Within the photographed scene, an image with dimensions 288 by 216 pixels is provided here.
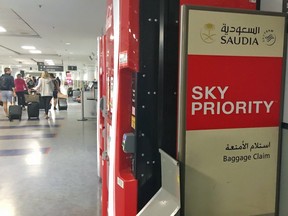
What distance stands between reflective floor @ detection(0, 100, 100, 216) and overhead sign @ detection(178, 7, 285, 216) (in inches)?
75.9

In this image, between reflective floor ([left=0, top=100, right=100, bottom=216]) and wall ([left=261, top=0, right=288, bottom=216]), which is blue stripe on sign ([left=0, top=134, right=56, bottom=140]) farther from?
wall ([left=261, top=0, right=288, bottom=216])

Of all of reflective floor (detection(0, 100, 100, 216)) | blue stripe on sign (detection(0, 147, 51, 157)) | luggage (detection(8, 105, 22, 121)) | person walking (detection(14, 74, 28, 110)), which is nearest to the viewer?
reflective floor (detection(0, 100, 100, 216))

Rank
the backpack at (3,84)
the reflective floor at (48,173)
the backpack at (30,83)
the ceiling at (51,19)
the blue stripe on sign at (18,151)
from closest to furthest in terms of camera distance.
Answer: the reflective floor at (48,173) → the blue stripe on sign at (18,151) → the ceiling at (51,19) → the backpack at (3,84) → the backpack at (30,83)

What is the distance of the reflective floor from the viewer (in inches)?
122

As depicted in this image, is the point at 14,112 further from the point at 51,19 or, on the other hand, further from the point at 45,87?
the point at 51,19

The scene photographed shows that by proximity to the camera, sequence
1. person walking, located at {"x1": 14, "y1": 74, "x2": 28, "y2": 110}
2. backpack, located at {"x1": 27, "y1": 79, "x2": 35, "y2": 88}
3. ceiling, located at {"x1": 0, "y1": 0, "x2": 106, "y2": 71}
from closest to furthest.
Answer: ceiling, located at {"x1": 0, "y1": 0, "x2": 106, "y2": 71} < person walking, located at {"x1": 14, "y1": 74, "x2": 28, "y2": 110} < backpack, located at {"x1": 27, "y1": 79, "x2": 35, "y2": 88}

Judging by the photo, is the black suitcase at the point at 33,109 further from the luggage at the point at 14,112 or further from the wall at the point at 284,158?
the wall at the point at 284,158

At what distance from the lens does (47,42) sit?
484 inches

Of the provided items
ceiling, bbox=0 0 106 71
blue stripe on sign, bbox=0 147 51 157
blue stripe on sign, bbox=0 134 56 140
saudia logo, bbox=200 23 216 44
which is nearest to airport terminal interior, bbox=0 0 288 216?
saudia logo, bbox=200 23 216 44

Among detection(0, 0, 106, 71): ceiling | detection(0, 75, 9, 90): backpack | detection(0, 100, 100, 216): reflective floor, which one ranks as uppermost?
detection(0, 0, 106, 71): ceiling

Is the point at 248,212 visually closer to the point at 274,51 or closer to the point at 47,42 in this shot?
the point at 274,51

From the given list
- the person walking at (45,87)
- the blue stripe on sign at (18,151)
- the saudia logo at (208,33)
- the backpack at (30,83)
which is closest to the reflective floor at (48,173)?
the blue stripe on sign at (18,151)

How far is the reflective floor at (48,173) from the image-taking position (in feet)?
10.1

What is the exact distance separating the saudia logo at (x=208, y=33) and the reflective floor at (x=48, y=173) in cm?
229
